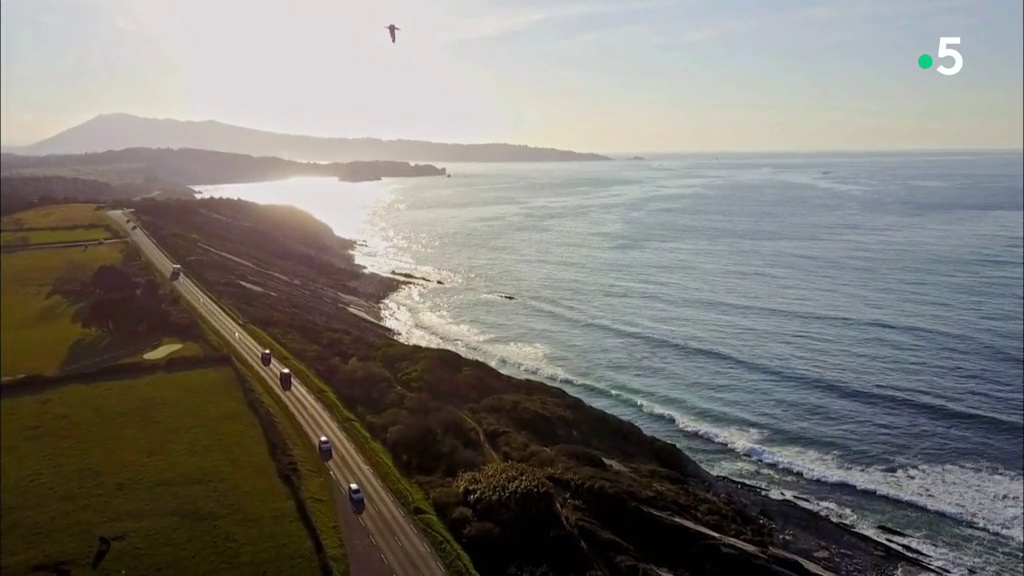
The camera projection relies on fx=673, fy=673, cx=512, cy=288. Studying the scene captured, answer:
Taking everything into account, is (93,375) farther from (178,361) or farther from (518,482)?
(518,482)

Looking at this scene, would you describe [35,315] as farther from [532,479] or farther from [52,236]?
[532,479]

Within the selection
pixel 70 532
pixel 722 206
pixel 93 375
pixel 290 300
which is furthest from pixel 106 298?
pixel 722 206

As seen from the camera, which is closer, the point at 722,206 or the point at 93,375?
the point at 93,375

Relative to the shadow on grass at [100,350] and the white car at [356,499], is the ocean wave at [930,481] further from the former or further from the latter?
the shadow on grass at [100,350]

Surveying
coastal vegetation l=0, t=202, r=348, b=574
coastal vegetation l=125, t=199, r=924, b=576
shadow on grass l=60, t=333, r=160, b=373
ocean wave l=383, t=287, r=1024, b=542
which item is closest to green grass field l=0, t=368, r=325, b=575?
coastal vegetation l=0, t=202, r=348, b=574

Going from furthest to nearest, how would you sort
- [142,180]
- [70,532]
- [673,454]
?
[142,180]
[673,454]
[70,532]

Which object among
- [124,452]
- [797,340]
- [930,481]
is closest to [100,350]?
[124,452]
